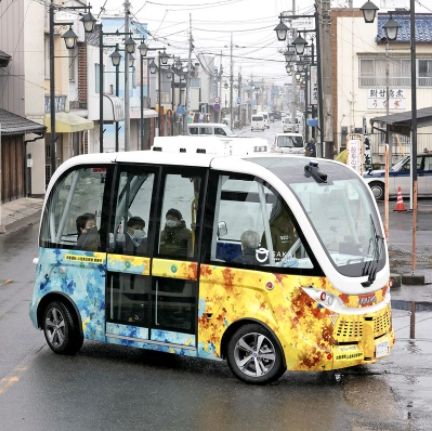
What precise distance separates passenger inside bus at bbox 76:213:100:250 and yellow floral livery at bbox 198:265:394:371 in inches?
58.3

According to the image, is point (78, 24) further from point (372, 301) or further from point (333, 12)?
point (372, 301)

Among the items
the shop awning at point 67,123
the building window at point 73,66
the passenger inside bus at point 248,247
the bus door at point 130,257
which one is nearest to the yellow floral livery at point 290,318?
the passenger inside bus at point 248,247

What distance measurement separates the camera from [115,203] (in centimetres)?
1135

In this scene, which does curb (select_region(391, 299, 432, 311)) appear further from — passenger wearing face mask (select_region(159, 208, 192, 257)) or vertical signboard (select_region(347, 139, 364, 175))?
passenger wearing face mask (select_region(159, 208, 192, 257))

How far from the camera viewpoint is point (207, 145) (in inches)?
507

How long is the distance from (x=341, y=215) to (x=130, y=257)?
2314mm

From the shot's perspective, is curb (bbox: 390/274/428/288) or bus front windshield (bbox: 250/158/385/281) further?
curb (bbox: 390/274/428/288)

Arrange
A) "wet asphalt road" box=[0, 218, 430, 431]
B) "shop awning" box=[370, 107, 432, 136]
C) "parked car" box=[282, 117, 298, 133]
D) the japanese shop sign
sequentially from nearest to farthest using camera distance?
"wet asphalt road" box=[0, 218, 430, 431] < "shop awning" box=[370, 107, 432, 136] < the japanese shop sign < "parked car" box=[282, 117, 298, 133]

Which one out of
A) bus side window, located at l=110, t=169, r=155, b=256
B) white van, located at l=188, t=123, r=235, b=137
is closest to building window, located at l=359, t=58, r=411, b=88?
white van, located at l=188, t=123, r=235, b=137

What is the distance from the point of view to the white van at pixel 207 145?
12547 millimetres

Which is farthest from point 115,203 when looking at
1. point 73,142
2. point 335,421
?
point 73,142

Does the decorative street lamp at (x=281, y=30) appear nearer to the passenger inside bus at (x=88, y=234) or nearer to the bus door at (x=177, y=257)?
the passenger inside bus at (x=88, y=234)

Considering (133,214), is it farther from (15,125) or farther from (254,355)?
(15,125)

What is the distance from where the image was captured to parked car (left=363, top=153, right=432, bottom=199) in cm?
3628
